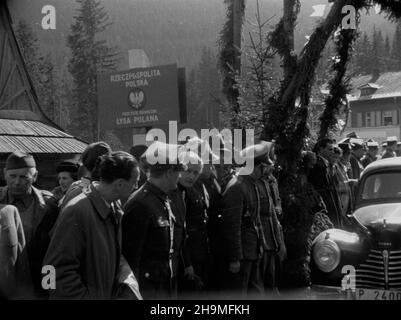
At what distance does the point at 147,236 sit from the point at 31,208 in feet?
2.91

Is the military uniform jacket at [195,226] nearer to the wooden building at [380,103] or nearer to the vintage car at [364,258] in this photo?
the vintage car at [364,258]

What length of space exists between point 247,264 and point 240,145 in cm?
218

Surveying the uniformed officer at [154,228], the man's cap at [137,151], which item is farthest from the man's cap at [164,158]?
the man's cap at [137,151]

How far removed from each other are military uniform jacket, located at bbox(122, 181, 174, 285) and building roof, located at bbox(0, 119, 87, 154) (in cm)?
712

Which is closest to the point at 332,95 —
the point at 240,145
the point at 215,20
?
the point at 240,145

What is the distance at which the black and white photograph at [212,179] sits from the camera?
3.48m

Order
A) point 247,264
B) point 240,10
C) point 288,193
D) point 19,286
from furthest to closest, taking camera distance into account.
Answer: point 240,10
point 288,193
point 247,264
point 19,286

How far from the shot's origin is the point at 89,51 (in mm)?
17156

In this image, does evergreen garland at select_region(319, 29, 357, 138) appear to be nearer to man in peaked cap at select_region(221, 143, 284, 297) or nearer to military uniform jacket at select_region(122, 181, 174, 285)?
man in peaked cap at select_region(221, 143, 284, 297)

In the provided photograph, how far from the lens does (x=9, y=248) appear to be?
11.4 ft

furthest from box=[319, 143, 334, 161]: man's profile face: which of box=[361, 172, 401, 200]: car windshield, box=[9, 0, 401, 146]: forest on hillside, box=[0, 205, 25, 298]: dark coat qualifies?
box=[0, 205, 25, 298]: dark coat

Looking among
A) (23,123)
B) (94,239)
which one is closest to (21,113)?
(23,123)

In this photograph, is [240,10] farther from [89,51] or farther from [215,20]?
[89,51]

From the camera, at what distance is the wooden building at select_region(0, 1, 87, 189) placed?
10961 millimetres
